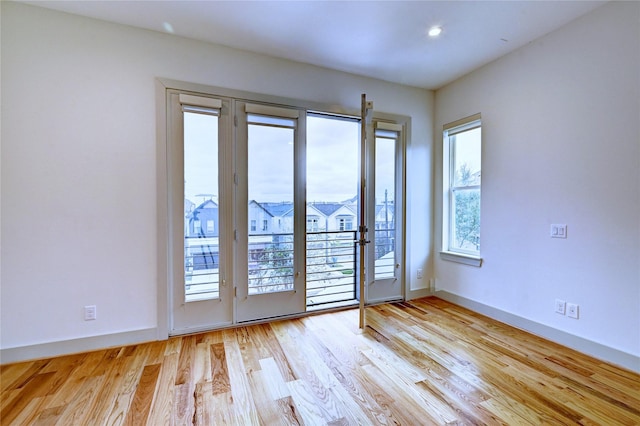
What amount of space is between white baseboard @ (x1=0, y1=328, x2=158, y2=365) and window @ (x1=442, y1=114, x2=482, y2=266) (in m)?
3.36

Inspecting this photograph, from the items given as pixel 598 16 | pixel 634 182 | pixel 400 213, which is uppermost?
pixel 598 16

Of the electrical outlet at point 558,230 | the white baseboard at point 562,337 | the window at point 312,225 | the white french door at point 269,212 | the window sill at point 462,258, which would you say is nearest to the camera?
the white baseboard at point 562,337

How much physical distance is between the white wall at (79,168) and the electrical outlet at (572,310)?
3533 millimetres

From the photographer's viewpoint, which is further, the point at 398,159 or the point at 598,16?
the point at 398,159

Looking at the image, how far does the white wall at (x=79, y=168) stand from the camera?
2.10 metres

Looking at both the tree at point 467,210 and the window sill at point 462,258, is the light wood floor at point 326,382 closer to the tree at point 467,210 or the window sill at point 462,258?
the window sill at point 462,258

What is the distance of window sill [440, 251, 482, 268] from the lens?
3.11m

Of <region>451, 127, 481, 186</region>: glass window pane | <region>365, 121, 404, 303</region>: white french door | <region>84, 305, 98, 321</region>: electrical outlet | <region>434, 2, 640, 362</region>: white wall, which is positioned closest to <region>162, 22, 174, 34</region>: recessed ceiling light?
<region>365, 121, 404, 303</region>: white french door

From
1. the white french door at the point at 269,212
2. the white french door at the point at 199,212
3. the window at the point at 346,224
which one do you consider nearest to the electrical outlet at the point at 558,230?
the window at the point at 346,224

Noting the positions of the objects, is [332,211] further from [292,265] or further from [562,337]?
[562,337]

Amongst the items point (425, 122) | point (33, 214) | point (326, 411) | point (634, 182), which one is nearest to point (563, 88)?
point (634, 182)

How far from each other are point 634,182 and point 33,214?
443cm

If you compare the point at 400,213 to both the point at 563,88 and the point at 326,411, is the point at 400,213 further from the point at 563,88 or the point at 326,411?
the point at 326,411

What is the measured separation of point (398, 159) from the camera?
3482 mm
